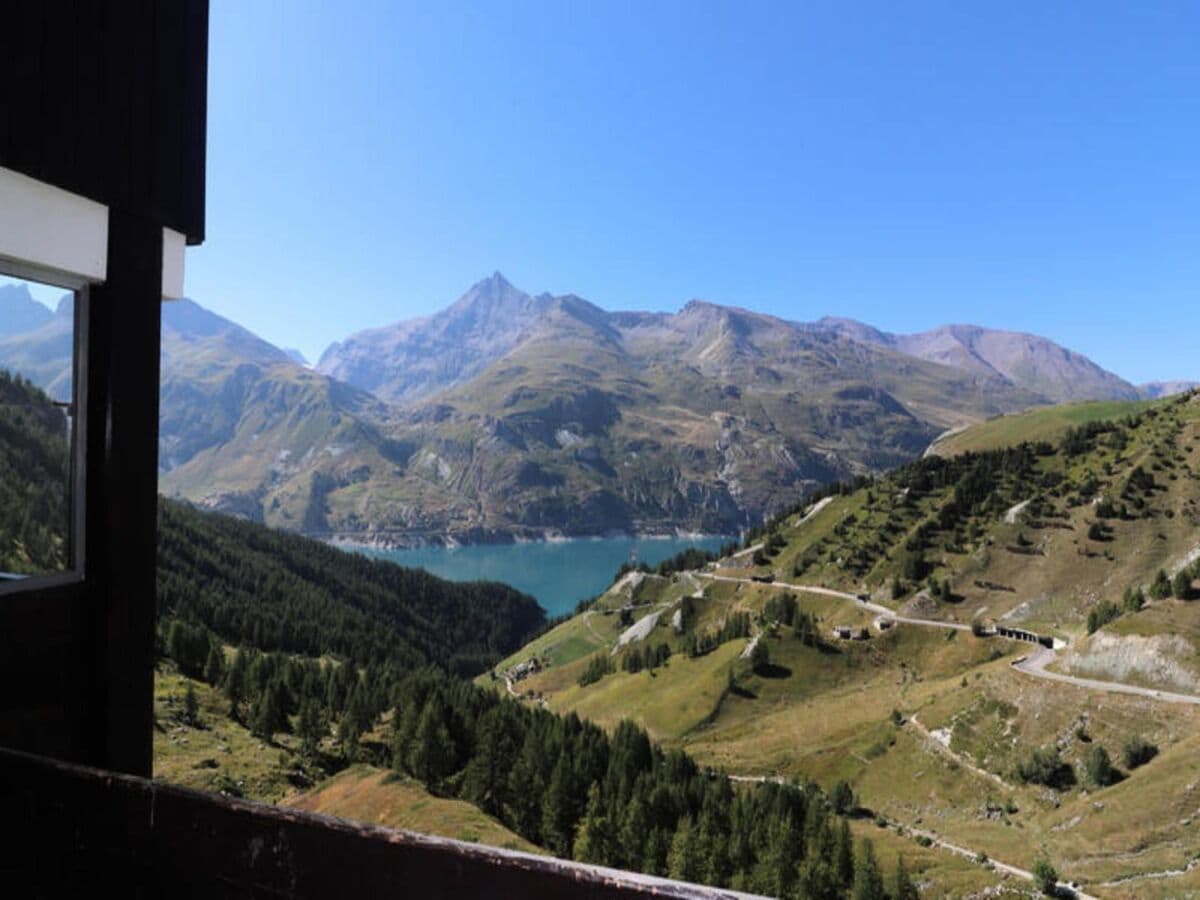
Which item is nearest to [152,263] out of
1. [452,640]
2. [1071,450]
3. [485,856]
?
[485,856]

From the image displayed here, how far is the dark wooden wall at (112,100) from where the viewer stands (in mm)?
5223

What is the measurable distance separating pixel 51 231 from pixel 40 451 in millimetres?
1650

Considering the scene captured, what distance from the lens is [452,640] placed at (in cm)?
19688

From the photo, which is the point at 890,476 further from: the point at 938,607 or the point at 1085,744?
the point at 1085,744

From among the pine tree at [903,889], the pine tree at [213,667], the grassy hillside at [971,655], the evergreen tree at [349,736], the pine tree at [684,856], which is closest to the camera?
the pine tree at [903,889]

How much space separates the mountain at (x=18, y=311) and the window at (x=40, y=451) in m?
0.01

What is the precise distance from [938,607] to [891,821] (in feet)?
174

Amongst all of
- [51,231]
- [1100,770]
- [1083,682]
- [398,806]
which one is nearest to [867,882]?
[1100,770]

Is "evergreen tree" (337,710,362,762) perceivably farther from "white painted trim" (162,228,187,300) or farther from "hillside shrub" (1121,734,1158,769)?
"white painted trim" (162,228,187,300)

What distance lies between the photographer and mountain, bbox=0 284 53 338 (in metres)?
5.67

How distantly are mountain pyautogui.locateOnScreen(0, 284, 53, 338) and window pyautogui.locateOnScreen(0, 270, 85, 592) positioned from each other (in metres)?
0.01

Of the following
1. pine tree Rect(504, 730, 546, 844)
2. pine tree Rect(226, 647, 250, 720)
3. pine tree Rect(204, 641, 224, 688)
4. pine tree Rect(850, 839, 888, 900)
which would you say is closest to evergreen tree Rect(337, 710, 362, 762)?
pine tree Rect(226, 647, 250, 720)

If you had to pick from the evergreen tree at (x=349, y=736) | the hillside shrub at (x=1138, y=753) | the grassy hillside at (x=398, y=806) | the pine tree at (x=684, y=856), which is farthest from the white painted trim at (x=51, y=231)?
the hillside shrub at (x=1138, y=753)

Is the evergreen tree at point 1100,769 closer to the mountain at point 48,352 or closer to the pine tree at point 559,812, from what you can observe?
the pine tree at point 559,812
